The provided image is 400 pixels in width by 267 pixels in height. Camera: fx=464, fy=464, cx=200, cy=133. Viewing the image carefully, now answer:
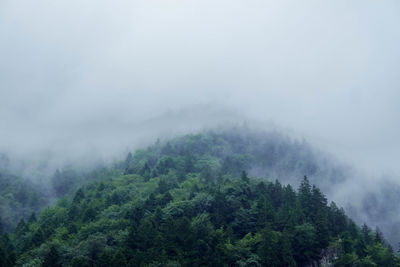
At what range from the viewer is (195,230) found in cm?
6650

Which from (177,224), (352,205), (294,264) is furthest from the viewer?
(352,205)

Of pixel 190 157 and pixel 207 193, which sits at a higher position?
pixel 190 157

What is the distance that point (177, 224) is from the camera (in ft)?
219

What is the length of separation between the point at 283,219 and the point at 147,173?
154ft

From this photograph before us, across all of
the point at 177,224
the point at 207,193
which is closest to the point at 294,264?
the point at 177,224

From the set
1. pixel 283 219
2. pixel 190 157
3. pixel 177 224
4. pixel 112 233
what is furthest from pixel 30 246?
pixel 190 157

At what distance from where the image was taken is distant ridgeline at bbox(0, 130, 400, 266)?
2422 inches

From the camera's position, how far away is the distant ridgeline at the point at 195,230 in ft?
202

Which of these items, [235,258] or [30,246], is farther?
[30,246]

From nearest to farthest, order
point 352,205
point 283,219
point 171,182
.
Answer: point 283,219 → point 171,182 → point 352,205

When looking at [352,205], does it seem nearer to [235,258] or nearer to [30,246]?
[235,258]

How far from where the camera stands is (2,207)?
107750 mm

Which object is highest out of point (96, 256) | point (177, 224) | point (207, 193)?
point (207, 193)

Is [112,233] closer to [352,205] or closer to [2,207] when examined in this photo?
[2,207]
